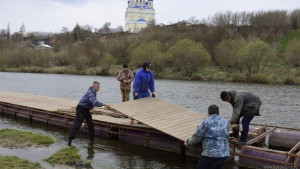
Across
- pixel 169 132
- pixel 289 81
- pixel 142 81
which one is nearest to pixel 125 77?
pixel 142 81

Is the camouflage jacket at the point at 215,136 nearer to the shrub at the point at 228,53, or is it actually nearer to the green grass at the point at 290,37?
the shrub at the point at 228,53

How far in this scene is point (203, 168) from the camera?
253 inches

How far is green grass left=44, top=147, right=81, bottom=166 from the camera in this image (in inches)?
372

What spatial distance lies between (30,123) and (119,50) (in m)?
68.7

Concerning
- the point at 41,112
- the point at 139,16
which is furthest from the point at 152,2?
the point at 41,112

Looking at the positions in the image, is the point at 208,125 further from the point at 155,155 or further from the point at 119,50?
the point at 119,50

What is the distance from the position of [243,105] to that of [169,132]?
7.76ft

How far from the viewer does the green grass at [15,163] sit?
28.3 ft

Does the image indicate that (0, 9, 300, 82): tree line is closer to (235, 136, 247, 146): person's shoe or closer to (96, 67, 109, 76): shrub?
(96, 67, 109, 76): shrub

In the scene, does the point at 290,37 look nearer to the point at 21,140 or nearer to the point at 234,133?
the point at 234,133

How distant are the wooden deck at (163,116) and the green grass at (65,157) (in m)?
2.08

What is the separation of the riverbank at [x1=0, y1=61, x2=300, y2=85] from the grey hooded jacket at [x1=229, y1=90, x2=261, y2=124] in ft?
140

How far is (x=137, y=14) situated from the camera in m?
159

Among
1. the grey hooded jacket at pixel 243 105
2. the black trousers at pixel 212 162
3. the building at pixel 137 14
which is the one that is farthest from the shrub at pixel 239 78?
the building at pixel 137 14
